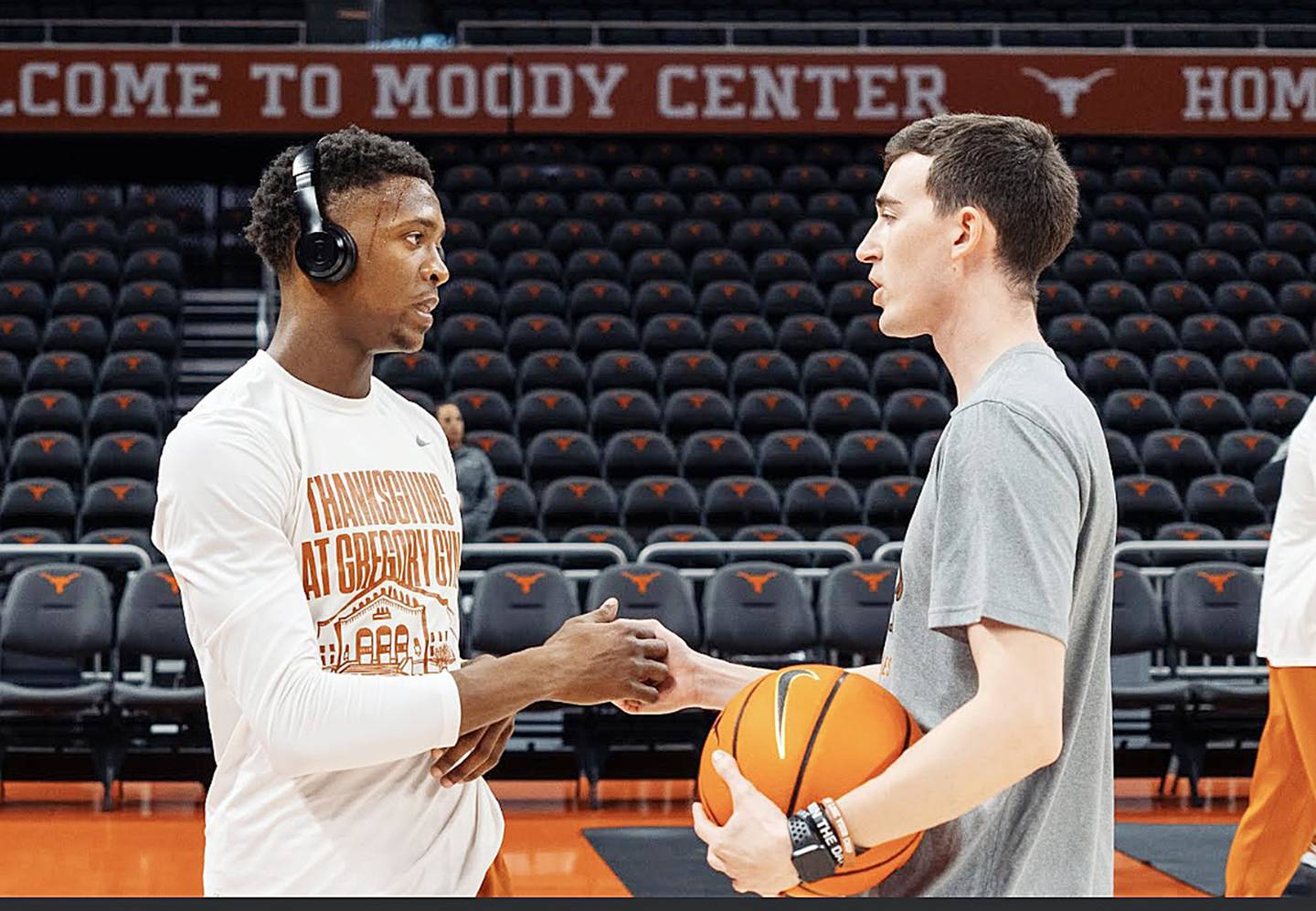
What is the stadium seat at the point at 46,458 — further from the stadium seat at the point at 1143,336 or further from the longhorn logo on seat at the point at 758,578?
the stadium seat at the point at 1143,336

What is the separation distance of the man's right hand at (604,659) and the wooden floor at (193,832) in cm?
312

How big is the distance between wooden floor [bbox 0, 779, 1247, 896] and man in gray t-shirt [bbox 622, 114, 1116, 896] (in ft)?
11.1

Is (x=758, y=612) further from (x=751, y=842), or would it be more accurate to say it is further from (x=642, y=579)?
(x=751, y=842)

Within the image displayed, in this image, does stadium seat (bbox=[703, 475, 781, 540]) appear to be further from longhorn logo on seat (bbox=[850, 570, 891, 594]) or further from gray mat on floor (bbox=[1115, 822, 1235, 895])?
gray mat on floor (bbox=[1115, 822, 1235, 895])

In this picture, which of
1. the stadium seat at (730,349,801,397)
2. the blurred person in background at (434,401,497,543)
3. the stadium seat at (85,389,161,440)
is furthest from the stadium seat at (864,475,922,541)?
the stadium seat at (85,389,161,440)

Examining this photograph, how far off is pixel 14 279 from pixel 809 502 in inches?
281

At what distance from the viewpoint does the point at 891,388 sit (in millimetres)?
11758

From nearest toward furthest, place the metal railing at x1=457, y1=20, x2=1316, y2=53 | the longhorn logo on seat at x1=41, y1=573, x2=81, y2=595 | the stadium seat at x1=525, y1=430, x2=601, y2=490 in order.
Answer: the longhorn logo on seat at x1=41, y1=573, x2=81, y2=595, the stadium seat at x1=525, y1=430, x2=601, y2=490, the metal railing at x1=457, y1=20, x2=1316, y2=53

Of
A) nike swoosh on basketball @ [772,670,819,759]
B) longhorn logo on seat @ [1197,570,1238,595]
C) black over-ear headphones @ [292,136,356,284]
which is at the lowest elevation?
longhorn logo on seat @ [1197,570,1238,595]

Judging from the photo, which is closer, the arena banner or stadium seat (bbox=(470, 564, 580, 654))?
stadium seat (bbox=(470, 564, 580, 654))

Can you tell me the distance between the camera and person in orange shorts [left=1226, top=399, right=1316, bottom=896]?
4125 mm

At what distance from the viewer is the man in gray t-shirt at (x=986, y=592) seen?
1609mm

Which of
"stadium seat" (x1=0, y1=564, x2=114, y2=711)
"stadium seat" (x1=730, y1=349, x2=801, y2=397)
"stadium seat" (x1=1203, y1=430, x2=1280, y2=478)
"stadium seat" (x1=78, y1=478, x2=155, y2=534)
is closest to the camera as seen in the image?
"stadium seat" (x1=0, y1=564, x2=114, y2=711)

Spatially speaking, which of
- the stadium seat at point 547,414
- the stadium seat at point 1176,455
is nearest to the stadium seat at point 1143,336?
the stadium seat at point 1176,455
